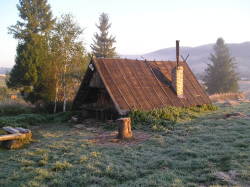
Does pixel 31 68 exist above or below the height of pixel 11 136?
above

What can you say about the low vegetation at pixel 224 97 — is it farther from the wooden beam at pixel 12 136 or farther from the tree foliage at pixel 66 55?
the wooden beam at pixel 12 136

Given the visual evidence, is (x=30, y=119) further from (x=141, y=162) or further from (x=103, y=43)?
(x=103, y=43)

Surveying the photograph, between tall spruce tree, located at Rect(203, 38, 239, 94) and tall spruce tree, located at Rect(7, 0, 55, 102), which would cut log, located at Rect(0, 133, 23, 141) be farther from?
tall spruce tree, located at Rect(203, 38, 239, 94)

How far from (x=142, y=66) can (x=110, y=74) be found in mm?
3237

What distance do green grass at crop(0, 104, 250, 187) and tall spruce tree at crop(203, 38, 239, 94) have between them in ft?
101

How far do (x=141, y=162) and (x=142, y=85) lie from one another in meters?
8.52

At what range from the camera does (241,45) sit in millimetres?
136125

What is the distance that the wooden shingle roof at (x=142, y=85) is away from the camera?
43.8 feet

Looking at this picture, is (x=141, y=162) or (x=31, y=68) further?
(x=31, y=68)

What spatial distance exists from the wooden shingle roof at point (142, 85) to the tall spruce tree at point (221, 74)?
23135mm

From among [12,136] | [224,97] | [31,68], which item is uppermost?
[31,68]

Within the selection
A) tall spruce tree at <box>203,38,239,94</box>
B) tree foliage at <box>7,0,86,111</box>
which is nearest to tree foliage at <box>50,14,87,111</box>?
tree foliage at <box>7,0,86,111</box>

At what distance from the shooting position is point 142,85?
14.8m

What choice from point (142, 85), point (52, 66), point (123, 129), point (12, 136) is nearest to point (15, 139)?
point (12, 136)
